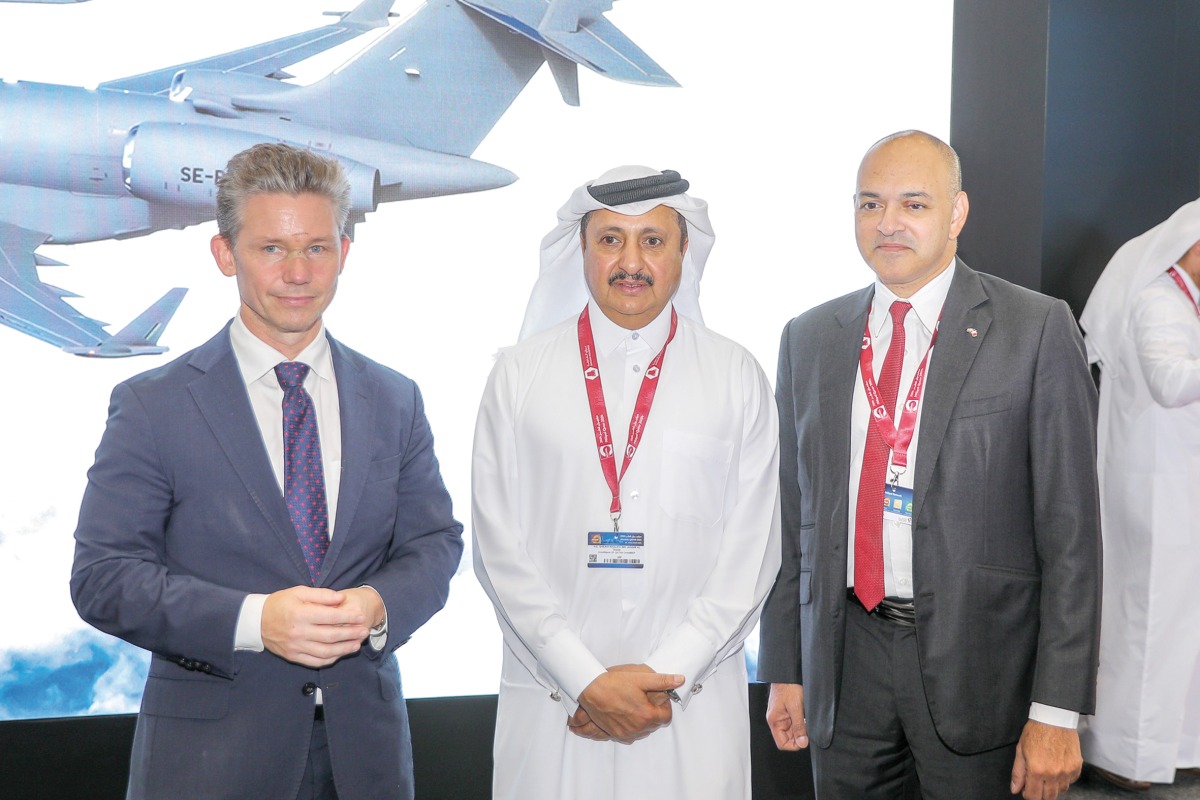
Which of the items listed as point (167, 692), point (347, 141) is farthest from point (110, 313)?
point (167, 692)

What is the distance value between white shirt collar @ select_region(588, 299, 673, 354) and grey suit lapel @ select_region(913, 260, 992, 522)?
582mm

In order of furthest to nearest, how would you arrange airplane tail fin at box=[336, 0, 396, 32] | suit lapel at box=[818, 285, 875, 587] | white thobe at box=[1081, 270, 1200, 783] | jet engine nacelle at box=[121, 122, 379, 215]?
white thobe at box=[1081, 270, 1200, 783] → airplane tail fin at box=[336, 0, 396, 32] → jet engine nacelle at box=[121, 122, 379, 215] → suit lapel at box=[818, 285, 875, 587]

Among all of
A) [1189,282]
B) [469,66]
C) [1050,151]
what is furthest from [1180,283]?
[469,66]

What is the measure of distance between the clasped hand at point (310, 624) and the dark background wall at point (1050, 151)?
230 cm

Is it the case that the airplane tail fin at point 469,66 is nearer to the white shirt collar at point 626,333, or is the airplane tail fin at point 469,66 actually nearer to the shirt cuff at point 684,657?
the white shirt collar at point 626,333

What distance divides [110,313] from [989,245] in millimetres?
3464

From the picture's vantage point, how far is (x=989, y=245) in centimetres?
414

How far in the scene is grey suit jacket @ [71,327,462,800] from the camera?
161cm

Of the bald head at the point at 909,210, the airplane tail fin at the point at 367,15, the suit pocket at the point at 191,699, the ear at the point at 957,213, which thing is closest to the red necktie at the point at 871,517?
the bald head at the point at 909,210

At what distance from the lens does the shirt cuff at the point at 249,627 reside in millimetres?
1606

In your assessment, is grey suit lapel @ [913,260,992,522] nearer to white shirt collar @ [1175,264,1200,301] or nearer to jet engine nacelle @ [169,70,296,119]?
white shirt collar @ [1175,264,1200,301]

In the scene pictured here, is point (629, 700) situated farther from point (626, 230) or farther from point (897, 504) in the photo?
point (626, 230)

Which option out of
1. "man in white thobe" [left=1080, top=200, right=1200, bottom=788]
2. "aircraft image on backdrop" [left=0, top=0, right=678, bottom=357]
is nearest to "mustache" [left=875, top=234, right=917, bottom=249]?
"aircraft image on backdrop" [left=0, top=0, right=678, bottom=357]

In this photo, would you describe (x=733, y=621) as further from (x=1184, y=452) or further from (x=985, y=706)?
(x=1184, y=452)
